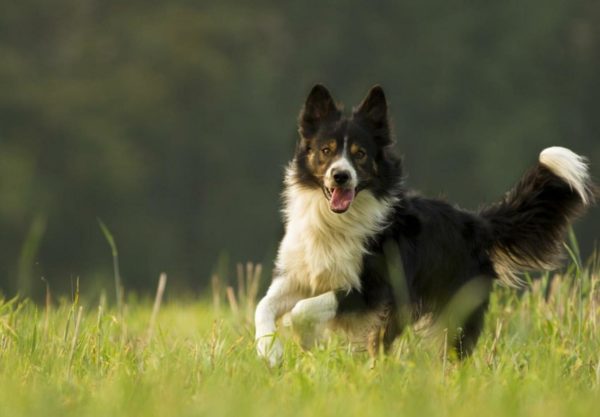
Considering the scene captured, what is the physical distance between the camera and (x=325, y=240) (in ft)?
22.0

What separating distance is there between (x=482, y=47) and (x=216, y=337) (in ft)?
104

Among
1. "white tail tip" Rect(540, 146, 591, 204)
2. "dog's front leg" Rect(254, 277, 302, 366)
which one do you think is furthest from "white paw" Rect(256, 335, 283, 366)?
"white tail tip" Rect(540, 146, 591, 204)

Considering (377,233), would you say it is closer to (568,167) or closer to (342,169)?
(342,169)

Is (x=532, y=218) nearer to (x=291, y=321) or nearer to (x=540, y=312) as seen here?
(x=540, y=312)

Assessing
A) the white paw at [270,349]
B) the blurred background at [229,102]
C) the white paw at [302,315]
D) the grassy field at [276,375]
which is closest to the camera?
the grassy field at [276,375]

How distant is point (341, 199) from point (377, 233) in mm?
290

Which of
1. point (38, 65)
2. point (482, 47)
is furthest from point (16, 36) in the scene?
point (482, 47)

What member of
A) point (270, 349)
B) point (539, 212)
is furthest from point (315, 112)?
point (270, 349)

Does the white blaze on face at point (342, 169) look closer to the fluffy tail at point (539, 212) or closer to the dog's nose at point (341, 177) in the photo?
the dog's nose at point (341, 177)

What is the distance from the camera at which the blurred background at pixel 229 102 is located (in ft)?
104

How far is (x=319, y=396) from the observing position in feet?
15.5

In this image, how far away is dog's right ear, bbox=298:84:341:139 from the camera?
688 cm

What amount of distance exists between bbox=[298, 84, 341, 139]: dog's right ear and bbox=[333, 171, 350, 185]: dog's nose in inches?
17.4

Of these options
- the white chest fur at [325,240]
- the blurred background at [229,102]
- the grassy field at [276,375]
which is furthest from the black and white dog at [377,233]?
the blurred background at [229,102]
